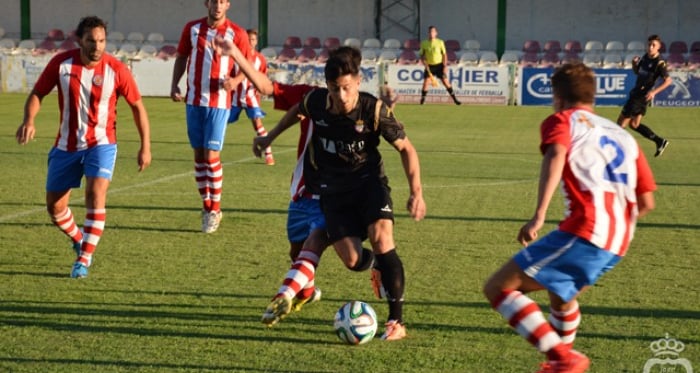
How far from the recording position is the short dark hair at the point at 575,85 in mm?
4938

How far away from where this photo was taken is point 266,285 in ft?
24.1

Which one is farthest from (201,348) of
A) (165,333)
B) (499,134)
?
(499,134)

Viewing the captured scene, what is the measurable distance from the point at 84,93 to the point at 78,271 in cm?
122

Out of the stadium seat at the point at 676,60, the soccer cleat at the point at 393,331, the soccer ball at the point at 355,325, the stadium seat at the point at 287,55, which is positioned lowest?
the stadium seat at the point at 287,55

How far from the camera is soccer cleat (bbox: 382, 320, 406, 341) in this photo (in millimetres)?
5863

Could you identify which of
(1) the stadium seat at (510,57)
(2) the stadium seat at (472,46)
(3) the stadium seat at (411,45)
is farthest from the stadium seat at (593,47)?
(3) the stadium seat at (411,45)

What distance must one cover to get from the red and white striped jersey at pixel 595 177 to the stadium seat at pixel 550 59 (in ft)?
94.7

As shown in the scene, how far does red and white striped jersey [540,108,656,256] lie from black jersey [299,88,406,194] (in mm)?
1288

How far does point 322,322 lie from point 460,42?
1289 inches

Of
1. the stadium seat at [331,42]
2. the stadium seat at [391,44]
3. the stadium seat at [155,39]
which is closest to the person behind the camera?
the stadium seat at [391,44]

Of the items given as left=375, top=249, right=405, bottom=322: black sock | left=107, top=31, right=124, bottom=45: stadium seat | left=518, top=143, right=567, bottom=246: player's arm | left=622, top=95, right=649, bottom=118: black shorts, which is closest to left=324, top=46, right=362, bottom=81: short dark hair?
left=375, top=249, right=405, bottom=322: black sock

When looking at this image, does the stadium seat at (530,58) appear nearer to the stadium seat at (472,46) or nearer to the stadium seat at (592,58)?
the stadium seat at (592,58)

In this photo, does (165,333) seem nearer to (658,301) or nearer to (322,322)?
(322,322)

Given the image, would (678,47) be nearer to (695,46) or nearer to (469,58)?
(695,46)
